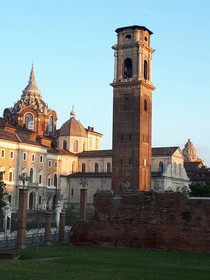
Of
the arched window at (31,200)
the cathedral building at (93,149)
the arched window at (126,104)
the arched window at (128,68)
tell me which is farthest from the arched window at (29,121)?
the arched window at (128,68)

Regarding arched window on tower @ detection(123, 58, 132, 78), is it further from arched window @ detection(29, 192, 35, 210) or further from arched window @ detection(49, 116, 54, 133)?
arched window @ detection(49, 116, 54, 133)

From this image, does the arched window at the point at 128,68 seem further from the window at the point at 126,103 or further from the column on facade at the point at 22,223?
the column on facade at the point at 22,223

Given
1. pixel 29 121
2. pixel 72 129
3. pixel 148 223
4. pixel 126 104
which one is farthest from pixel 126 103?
pixel 148 223

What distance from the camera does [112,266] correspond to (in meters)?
15.9

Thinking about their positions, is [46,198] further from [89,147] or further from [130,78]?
[130,78]

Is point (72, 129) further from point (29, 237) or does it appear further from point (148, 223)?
point (148, 223)

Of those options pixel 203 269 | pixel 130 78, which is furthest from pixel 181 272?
pixel 130 78

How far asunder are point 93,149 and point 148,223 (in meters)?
54.0

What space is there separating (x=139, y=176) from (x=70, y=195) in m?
20.4

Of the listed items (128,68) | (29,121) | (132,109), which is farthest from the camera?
(29,121)

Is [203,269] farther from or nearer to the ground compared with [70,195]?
nearer to the ground

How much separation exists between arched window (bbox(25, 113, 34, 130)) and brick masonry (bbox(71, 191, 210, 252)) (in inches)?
2007

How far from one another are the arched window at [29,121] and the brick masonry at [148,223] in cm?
5097

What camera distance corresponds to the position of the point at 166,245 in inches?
880
